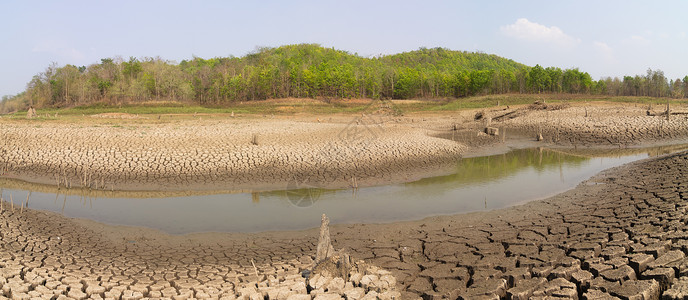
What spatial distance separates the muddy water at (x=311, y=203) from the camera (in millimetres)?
Answer: 10680

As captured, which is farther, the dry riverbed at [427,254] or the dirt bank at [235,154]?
the dirt bank at [235,154]

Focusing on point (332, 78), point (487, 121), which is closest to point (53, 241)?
point (487, 121)

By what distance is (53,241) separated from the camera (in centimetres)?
892

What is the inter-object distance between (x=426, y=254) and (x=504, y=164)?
12.2 meters

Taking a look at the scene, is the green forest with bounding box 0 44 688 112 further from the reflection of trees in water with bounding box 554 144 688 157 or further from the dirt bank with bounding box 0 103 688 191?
the reflection of trees in water with bounding box 554 144 688 157

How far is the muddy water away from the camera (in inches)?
420

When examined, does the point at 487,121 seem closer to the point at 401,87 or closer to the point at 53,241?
the point at 53,241

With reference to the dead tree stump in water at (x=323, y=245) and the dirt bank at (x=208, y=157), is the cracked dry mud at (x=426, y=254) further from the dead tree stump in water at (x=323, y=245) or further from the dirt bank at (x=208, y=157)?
the dirt bank at (x=208, y=157)

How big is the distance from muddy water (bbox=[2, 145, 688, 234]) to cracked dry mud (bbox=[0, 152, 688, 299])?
0.77 meters

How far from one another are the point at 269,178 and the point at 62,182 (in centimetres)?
717

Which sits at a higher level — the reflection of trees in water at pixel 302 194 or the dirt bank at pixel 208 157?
the dirt bank at pixel 208 157

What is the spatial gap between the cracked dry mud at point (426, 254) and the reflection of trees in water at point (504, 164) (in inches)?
167

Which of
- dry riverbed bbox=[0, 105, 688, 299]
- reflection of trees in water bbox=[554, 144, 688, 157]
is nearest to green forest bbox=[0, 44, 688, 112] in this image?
reflection of trees in water bbox=[554, 144, 688, 157]

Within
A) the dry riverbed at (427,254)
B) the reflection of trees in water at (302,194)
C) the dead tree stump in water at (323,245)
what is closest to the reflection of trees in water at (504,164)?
the reflection of trees in water at (302,194)
